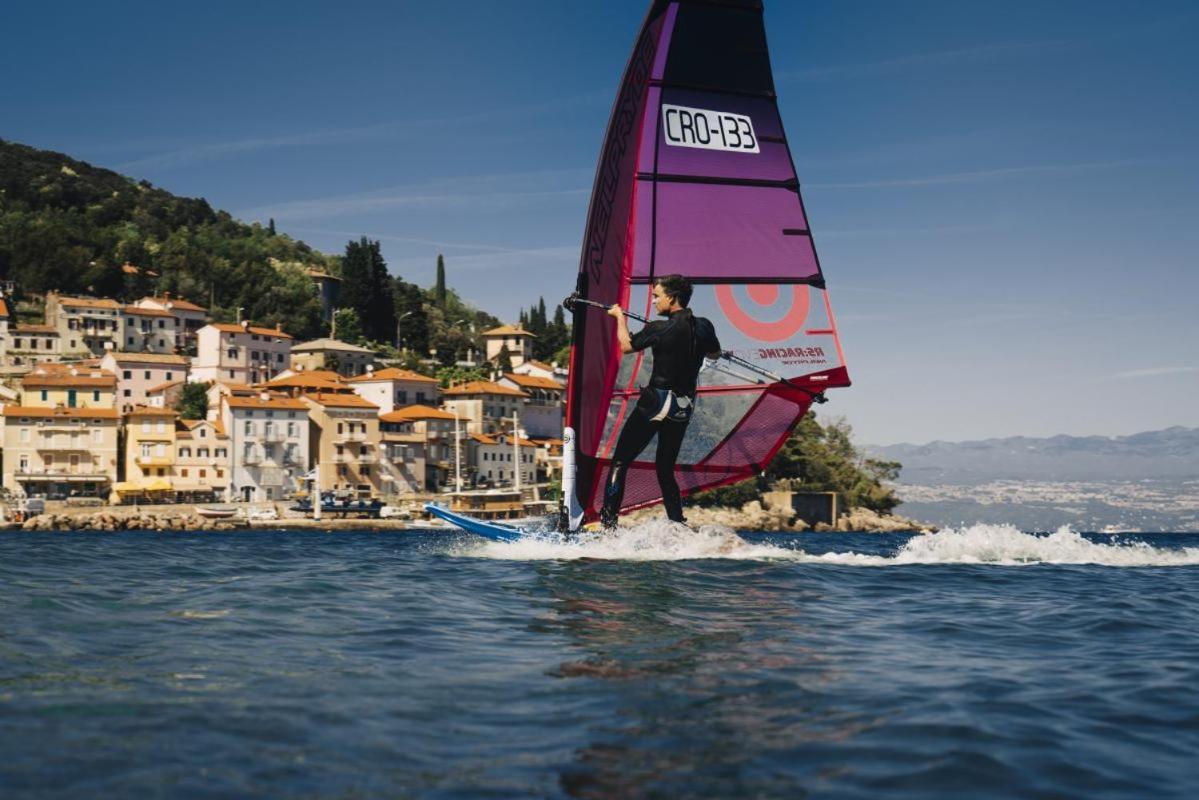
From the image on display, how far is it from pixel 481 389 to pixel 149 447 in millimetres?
35284

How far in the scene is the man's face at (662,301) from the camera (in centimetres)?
1495

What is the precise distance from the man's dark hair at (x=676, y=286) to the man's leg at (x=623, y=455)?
1.98 m

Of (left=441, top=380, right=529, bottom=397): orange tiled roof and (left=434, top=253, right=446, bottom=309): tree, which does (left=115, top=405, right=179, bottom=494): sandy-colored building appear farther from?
(left=434, top=253, right=446, bottom=309): tree

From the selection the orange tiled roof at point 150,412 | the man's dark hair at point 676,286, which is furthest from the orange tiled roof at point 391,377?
the man's dark hair at point 676,286

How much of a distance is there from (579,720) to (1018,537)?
43.0ft

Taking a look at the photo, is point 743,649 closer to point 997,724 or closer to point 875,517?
point 997,724

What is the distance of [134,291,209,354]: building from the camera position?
113 m

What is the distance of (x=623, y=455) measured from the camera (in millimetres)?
16344

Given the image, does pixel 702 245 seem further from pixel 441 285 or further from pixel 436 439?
pixel 441 285

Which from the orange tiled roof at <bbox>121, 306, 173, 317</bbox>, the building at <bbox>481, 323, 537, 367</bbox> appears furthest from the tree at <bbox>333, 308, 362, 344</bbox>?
the orange tiled roof at <bbox>121, 306, 173, 317</bbox>

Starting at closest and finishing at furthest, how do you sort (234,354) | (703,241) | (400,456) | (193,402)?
1. (703,241)
2. (193,402)
3. (400,456)
4. (234,354)

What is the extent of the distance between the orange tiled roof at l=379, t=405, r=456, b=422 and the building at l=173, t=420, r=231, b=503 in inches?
601

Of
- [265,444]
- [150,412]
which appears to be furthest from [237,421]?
[150,412]

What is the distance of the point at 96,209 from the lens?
16400 centimetres
